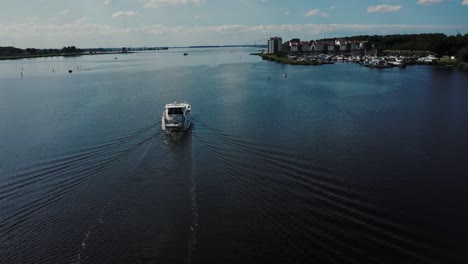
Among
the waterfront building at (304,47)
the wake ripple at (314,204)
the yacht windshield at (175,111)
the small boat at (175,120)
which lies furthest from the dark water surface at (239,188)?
the waterfront building at (304,47)

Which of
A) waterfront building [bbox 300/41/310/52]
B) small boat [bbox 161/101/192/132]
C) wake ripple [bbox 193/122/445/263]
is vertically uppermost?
waterfront building [bbox 300/41/310/52]

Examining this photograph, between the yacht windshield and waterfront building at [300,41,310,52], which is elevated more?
waterfront building at [300,41,310,52]

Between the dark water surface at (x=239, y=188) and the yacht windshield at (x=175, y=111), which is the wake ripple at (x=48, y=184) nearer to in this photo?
the dark water surface at (x=239, y=188)

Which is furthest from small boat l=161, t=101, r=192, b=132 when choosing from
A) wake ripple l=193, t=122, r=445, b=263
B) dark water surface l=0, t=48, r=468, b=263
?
wake ripple l=193, t=122, r=445, b=263

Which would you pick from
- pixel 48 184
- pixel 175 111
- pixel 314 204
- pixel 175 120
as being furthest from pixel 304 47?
pixel 48 184

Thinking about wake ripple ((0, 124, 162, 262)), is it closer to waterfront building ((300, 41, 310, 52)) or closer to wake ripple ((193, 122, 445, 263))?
wake ripple ((193, 122, 445, 263))

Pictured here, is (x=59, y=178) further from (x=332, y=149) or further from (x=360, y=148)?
(x=360, y=148)

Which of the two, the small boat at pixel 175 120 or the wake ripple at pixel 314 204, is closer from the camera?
the wake ripple at pixel 314 204

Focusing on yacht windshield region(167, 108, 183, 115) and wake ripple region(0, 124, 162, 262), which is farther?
yacht windshield region(167, 108, 183, 115)
